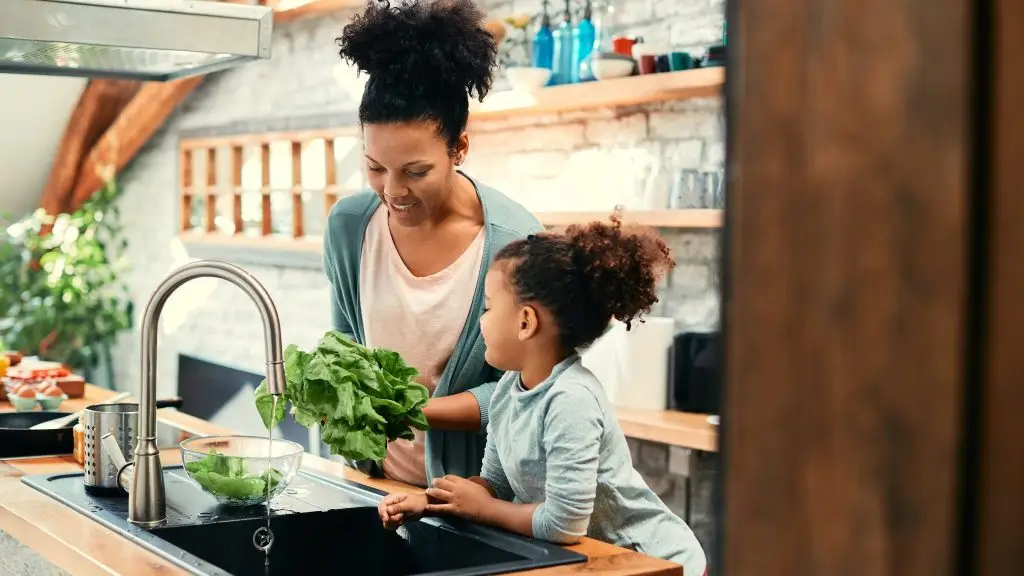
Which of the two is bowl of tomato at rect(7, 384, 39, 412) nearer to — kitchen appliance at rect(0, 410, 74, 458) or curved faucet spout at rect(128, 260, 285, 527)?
kitchen appliance at rect(0, 410, 74, 458)

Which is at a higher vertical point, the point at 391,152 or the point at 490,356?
the point at 391,152

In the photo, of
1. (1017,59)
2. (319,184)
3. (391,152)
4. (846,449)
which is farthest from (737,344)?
(319,184)

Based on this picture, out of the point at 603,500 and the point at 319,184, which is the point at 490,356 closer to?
the point at 603,500

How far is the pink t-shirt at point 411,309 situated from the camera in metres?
2.47

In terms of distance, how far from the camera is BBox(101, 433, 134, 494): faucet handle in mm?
2135

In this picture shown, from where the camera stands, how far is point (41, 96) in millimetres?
6609

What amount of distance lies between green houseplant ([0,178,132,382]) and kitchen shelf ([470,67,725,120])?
331cm

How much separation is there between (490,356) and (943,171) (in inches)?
65.1

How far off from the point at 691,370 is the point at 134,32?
196 centimetres

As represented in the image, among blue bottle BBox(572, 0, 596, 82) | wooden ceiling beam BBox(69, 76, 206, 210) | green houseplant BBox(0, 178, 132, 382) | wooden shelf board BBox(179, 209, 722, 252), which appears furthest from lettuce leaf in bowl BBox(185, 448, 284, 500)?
green houseplant BBox(0, 178, 132, 382)

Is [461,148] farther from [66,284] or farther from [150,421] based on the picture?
[66,284]

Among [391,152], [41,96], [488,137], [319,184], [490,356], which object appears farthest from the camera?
[41,96]

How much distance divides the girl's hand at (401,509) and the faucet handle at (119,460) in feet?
1.55

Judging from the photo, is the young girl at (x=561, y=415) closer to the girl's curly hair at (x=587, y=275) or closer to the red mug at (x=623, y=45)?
the girl's curly hair at (x=587, y=275)
